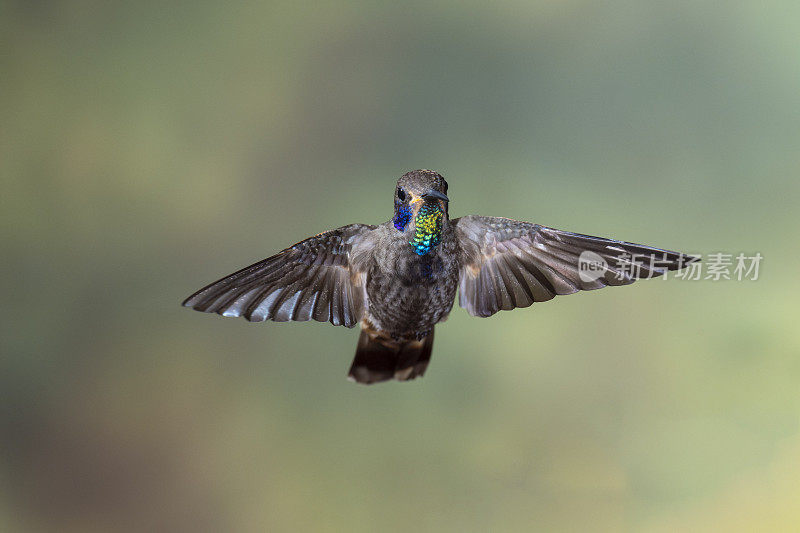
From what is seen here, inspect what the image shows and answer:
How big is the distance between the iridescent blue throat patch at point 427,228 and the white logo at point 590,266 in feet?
0.86

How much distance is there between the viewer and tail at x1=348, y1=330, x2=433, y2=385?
1.30 m

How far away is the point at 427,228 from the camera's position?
0.99 metres

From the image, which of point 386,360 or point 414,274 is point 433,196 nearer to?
point 414,274

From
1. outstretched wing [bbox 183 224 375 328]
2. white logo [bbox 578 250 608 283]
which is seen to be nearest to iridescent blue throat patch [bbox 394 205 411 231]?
outstretched wing [bbox 183 224 375 328]

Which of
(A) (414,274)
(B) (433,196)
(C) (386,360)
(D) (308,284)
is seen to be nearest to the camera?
(B) (433,196)

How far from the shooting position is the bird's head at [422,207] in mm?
933

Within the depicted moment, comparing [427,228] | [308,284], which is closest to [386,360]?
[308,284]

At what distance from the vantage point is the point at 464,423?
1923 millimetres

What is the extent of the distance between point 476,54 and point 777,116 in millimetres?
797

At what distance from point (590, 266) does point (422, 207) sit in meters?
0.33

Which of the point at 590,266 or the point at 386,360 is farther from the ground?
the point at 590,266

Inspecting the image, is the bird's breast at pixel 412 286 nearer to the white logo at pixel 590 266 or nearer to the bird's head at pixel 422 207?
the bird's head at pixel 422 207

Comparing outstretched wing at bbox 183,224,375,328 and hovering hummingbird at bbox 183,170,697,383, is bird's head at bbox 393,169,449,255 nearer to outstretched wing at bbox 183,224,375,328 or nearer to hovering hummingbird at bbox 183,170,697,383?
hovering hummingbird at bbox 183,170,697,383

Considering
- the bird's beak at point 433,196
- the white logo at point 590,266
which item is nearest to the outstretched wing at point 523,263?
the white logo at point 590,266
